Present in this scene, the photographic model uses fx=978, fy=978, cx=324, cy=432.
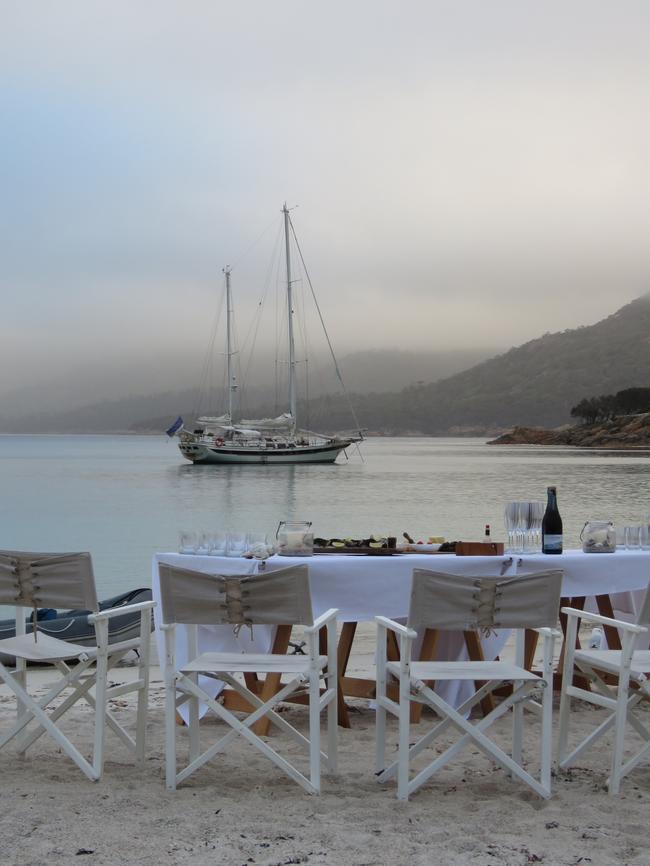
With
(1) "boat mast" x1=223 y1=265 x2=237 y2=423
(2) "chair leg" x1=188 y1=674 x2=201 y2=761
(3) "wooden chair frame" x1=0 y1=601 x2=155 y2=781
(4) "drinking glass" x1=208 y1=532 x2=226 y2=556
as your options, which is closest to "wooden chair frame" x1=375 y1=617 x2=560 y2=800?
(2) "chair leg" x1=188 y1=674 x2=201 y2=761

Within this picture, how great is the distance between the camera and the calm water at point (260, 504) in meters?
21.5

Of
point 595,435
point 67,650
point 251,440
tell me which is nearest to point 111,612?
point 67,650

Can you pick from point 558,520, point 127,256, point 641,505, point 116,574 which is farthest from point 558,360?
point 558,520

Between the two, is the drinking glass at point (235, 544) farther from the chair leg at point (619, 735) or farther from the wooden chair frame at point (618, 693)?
the chair leg at point (619, 735)

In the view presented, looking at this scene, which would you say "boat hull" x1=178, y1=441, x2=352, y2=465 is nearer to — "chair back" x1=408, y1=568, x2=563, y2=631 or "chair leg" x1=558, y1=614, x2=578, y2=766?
"chair leg" x1=558, y1=614, x2=578, y2=766

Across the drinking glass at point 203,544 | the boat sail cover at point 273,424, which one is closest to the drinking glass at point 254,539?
the drinking glass at point 203,544

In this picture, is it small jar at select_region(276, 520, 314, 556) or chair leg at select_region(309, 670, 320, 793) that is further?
small jar at select_region(276, 520, 314, 556)

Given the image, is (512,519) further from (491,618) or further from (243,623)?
(243,623)

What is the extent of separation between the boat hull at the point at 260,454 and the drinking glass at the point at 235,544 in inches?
2388

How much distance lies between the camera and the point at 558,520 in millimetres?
3859

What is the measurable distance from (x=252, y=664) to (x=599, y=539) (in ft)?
5.39

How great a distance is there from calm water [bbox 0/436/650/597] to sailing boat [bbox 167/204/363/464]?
6.11 metres

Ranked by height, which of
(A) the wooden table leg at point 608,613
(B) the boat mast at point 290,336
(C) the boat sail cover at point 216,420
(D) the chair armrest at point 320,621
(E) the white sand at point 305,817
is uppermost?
(B) the boat mast at point 290,336

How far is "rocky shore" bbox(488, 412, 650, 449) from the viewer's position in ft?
337
